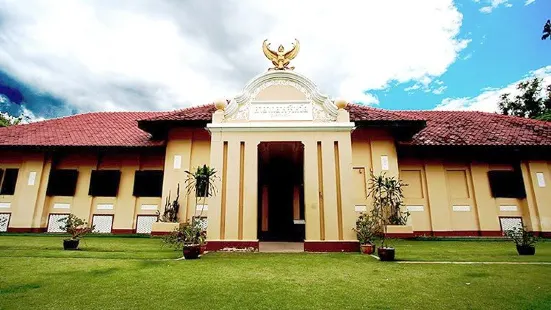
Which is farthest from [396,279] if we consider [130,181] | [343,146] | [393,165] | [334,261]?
[130,181]

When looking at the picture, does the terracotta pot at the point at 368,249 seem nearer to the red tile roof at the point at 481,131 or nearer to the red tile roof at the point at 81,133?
the red tile roof at the point at 481,131

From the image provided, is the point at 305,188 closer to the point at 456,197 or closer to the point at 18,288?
the point at 18,288

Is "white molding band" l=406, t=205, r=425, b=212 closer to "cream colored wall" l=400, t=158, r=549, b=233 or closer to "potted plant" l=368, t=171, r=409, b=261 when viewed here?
"cream colored wall" l=400, t=158, r=549, b=233

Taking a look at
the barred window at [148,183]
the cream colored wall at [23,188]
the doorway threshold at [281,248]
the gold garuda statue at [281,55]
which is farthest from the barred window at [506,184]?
the cream colored wall at [23,188]

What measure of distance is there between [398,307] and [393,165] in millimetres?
8798

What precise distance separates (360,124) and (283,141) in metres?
4.37

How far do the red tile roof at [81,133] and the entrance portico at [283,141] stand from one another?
5289 millimetres

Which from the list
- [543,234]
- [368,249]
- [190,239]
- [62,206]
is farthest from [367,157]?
[62,206]

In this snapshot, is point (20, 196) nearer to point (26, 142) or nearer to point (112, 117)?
point (26, 142)

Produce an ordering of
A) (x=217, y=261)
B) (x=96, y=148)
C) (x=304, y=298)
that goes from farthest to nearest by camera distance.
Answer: (x=96, y=148) → (x=217, y=261) → (x=304, y=298)

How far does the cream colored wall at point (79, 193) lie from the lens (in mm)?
11539

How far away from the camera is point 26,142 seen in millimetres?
11727

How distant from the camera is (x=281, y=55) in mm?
8445

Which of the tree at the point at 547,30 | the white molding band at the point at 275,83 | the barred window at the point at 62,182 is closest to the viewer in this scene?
the tree at the point at 547,30
